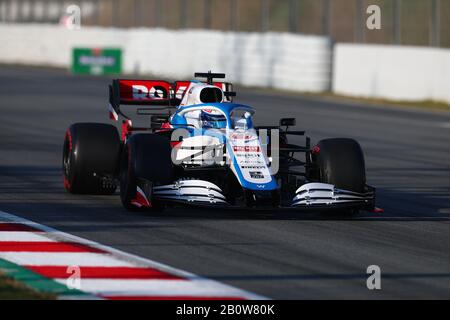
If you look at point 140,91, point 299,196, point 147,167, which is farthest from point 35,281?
point 140,91

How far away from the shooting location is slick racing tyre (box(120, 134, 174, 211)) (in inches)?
500

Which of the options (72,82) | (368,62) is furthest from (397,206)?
(72,82)

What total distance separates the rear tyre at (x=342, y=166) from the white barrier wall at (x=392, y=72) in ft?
61.3

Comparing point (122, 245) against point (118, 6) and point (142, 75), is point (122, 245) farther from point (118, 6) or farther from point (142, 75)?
point (118, 6)

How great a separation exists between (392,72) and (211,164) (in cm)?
2130

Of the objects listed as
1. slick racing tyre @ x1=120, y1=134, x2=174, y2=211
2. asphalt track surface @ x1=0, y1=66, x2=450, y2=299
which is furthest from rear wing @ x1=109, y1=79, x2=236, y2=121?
slick racing tyre @ x1=120, y1=134, x2=174, y2=211

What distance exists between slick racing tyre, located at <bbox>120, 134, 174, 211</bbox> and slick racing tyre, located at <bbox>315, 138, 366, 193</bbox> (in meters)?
1.56

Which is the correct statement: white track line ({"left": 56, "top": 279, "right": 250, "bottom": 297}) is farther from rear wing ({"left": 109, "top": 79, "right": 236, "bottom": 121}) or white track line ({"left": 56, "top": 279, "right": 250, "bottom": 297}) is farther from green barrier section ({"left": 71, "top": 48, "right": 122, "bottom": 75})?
green barrier section ({"left": 71, "top": 48, "right": 122, "bottom": 75})

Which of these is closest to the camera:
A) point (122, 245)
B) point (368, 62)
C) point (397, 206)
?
point (122, 245)

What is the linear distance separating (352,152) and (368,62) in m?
21.9

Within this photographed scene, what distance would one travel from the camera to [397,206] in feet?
47.0

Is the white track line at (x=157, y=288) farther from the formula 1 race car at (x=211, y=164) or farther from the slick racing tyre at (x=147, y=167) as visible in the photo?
the slick racing tyre at (x=147, y=167)

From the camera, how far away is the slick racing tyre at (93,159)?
14.2 meters

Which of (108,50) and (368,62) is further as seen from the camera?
(108,50)
